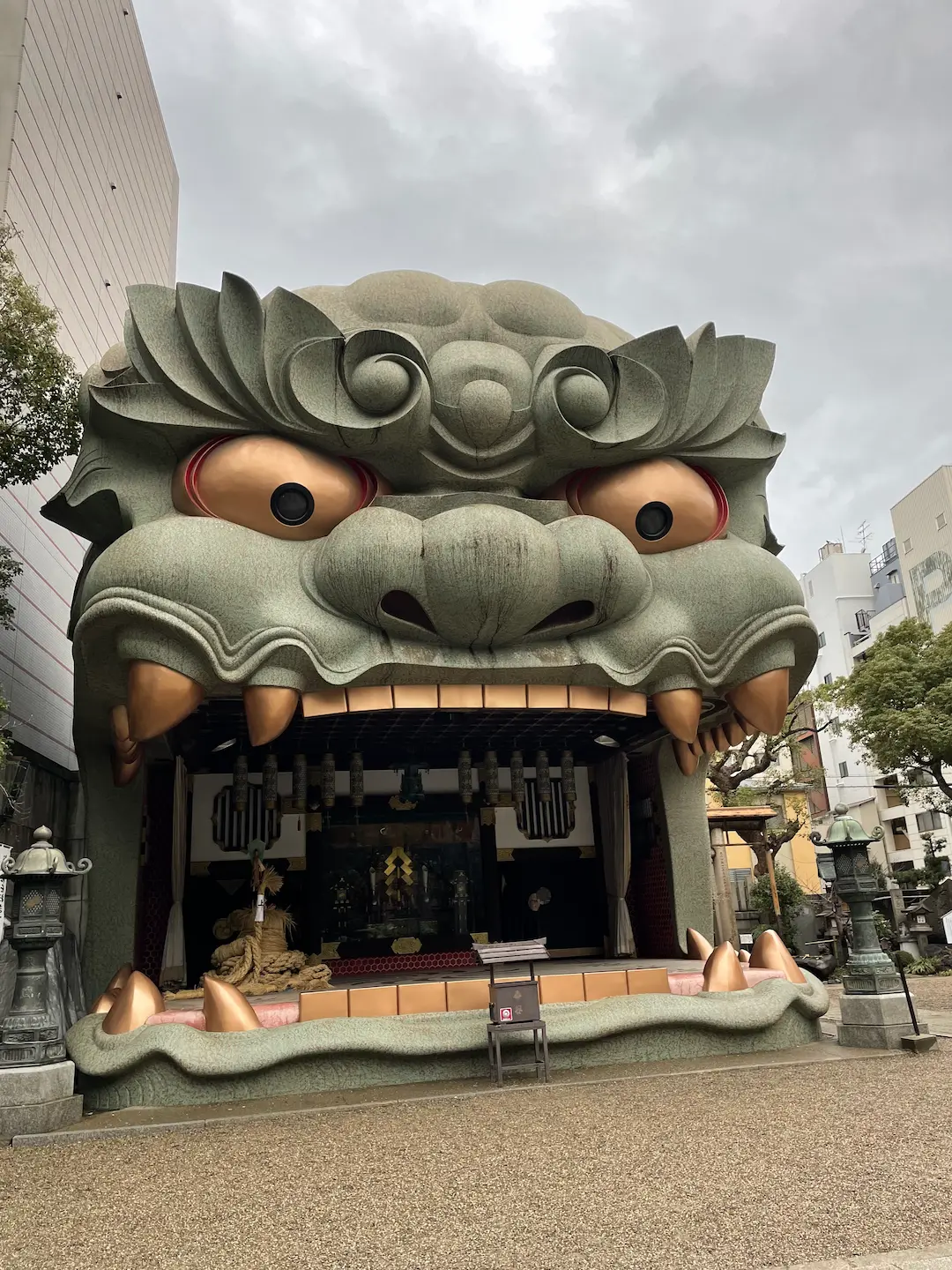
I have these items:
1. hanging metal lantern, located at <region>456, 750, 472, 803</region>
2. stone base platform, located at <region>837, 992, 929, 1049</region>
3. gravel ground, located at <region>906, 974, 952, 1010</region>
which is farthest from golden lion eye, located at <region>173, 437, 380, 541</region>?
gravel ground, located at <region>906, 974, 952, 1010</region>

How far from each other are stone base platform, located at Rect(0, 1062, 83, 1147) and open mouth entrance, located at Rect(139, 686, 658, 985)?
4000 mm

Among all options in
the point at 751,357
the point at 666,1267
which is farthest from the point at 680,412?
the point at 666,1267

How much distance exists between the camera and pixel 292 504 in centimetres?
852

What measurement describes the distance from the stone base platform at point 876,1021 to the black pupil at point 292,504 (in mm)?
6838

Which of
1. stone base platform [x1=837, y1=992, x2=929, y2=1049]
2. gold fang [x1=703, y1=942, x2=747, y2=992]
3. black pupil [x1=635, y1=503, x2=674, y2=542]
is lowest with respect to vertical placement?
stone base platform [x1=837, y1=992, x2=929, y2=1049]

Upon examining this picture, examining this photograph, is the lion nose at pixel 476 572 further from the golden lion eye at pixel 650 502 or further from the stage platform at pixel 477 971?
the stage platform at pixel 477 971

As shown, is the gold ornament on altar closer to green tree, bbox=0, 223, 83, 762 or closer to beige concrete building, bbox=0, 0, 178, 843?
beige concrete building, bbox=0, 0, 178, 843

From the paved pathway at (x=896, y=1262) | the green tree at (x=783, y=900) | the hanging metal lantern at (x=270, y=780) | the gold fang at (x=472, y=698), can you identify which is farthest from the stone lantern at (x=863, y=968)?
the green tree at (x=783, y=900)

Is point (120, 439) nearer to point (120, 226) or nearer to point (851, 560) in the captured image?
point (120, 226)

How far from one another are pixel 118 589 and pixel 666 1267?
6245 millimetres

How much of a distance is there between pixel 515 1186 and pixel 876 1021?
5098mm

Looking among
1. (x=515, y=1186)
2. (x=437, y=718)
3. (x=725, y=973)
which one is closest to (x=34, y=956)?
(x=515, y=1186)

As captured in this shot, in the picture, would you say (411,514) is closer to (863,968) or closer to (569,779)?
(569,779)

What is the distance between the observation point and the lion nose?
7953mm
